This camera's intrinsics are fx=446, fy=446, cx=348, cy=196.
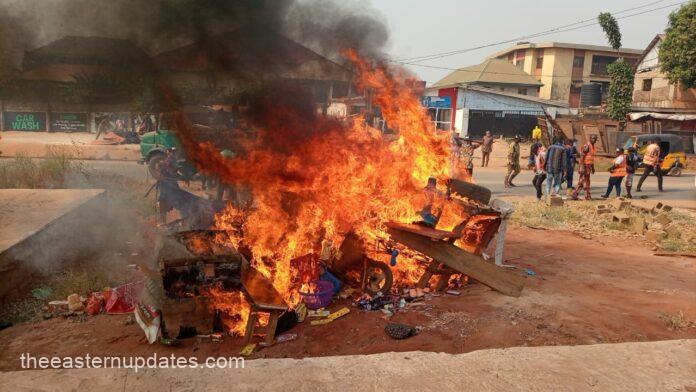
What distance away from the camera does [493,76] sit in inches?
1553

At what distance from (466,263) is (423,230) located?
698 millimetres

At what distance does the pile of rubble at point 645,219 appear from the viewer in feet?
30.0

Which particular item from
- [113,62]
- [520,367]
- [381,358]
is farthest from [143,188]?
[520,367]

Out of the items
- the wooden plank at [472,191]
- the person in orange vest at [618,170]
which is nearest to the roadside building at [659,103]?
the person in orange vest at [618,170]

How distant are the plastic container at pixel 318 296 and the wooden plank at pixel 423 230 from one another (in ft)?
3.70

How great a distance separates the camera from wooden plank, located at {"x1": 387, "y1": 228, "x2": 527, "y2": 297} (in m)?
5.56

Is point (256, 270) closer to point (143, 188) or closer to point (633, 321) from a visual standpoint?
point (633, 321)

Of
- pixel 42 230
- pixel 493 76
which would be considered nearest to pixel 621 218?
pixel 42 230

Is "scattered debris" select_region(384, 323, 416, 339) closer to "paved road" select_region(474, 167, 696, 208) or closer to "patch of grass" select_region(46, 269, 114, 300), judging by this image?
"patch of grass" select_region(46, 269, 114, 300)

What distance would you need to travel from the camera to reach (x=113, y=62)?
7.27 metres

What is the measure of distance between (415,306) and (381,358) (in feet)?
6.41

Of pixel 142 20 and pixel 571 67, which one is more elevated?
pixel 571 67

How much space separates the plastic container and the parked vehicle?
19936 mm

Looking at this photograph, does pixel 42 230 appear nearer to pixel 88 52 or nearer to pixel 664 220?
pixel 88 52
